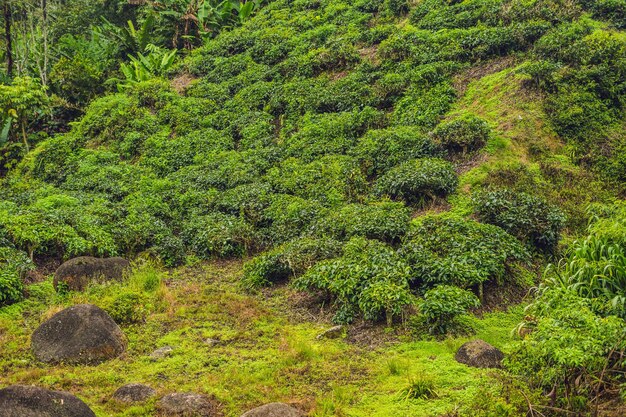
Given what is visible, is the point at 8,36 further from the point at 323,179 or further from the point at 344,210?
the point at 344,210

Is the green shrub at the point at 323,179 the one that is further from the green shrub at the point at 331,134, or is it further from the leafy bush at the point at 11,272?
the leafy bush at the point at 11,272

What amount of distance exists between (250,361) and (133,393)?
6.99 ft

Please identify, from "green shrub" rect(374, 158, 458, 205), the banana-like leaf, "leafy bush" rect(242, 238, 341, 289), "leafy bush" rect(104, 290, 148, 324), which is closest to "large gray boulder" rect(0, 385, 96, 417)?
"leafy bush" rect(104, 290, 148, 324)

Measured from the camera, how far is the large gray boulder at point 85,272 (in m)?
13.0

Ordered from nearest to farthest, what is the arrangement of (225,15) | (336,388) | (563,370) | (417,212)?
(563,370) < (336,388) < (417,212) < (225,15)

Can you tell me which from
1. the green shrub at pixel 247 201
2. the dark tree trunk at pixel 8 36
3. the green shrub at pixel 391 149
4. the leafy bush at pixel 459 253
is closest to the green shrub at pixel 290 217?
the green shrub at pixel 247 201

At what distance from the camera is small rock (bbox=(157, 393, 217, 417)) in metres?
7.84

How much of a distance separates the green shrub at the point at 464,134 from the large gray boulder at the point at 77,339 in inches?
415

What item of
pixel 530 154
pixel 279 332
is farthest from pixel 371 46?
pixel 279 332

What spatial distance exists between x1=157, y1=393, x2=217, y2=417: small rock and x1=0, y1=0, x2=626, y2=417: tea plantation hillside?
0.27 ft

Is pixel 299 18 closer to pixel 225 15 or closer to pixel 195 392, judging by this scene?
pixel 225 15

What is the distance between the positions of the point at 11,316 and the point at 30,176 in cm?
1271

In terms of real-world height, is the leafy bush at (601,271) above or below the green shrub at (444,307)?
above

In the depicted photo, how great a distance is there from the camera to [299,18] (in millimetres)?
28672
